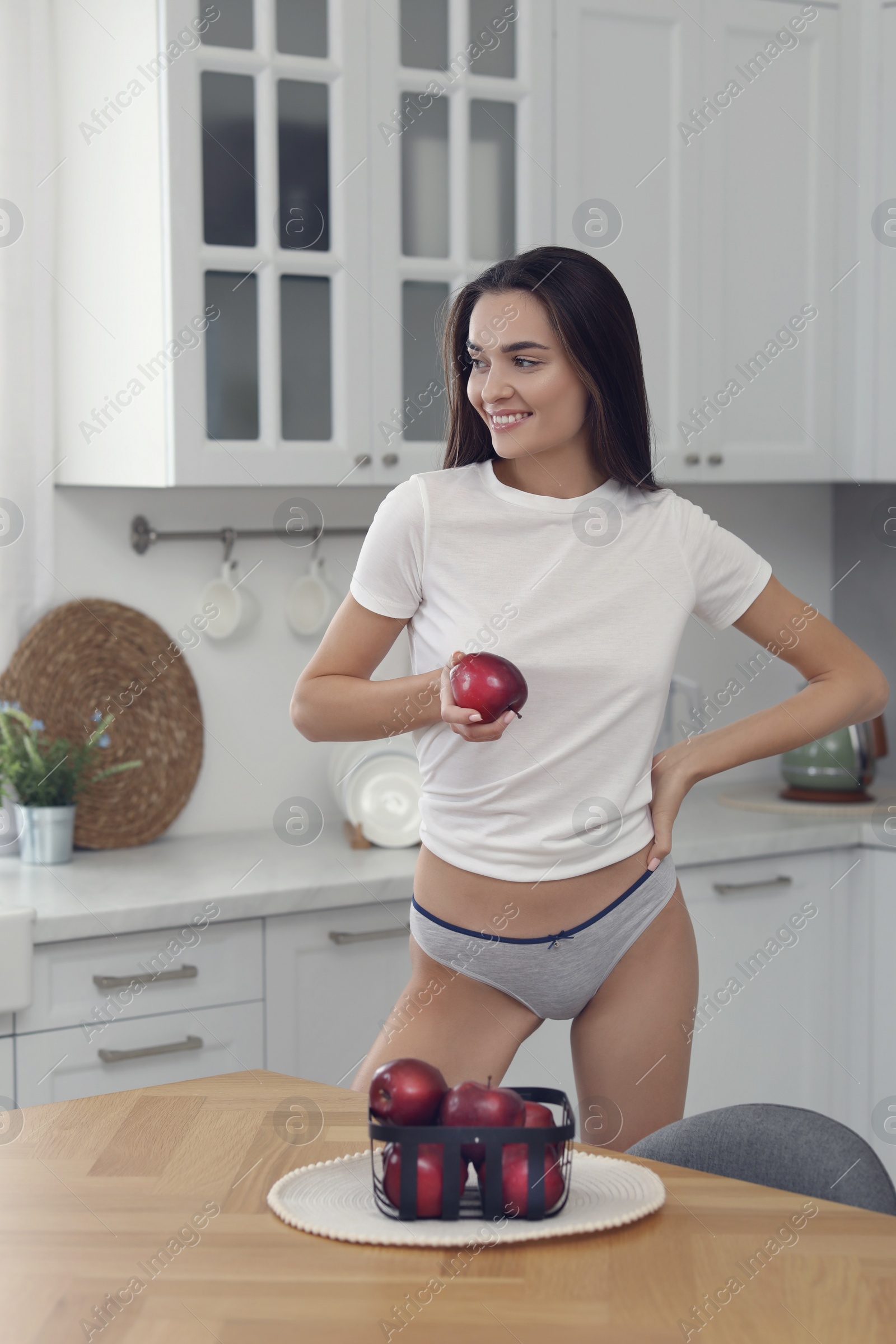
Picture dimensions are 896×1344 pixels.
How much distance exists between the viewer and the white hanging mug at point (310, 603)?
109 inches

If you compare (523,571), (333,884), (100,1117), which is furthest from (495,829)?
(333,884)

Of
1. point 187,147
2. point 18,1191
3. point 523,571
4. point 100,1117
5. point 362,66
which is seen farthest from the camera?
point 362,66

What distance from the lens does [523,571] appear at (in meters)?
1.46

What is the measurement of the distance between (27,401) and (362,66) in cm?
80

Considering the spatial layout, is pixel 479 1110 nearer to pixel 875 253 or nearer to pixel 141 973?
pixel 141 973

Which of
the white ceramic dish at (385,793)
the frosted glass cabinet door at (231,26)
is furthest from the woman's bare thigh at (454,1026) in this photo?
the frosted glass cabinet door at (231,26)

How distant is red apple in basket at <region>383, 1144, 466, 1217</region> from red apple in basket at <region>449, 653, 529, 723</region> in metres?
0.44

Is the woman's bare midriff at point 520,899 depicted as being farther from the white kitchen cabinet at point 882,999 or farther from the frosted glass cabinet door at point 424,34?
the frosted glass cabinet door at point 424,34

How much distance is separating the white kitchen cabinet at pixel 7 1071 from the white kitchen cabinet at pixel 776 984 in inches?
47.1

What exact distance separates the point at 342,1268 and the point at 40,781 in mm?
1617

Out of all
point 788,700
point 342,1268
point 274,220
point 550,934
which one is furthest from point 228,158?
point 342,1268

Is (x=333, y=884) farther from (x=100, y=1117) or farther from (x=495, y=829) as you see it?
(x=100, y=1117)

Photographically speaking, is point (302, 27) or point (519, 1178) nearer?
point (519, 1178)

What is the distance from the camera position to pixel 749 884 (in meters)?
2.68
